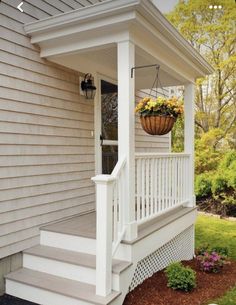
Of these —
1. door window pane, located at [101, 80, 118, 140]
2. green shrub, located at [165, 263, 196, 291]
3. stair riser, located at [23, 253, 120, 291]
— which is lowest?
green shrub, located at [165, 263, 196, 291]

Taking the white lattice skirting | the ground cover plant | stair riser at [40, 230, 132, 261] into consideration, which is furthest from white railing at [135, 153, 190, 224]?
the ground cover plant

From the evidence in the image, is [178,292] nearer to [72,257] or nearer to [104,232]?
[72,257]

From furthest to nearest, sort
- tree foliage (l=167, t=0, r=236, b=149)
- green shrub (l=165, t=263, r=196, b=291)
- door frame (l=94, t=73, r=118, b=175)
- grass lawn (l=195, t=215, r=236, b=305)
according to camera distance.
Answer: tree foliage (l=167, t=0, r=236, b=149)
grass lawn (l=195, t=215, r=236, b=305)
door frame (l=94, t=73, r=118, b=175)
green shrub (l=165, t=263, r=196, b=291)

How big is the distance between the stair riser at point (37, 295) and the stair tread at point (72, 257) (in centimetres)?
36

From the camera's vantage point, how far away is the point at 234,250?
5465 millimetres

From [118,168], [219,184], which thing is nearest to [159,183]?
[118,168]

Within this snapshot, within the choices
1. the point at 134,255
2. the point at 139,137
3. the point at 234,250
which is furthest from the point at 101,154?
the point at 234,250

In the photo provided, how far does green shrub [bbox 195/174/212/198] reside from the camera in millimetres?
8664

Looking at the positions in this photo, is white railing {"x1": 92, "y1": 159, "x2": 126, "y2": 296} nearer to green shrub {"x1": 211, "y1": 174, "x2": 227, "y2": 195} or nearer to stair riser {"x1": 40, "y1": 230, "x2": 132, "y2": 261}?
stair riser {"x1": 40, "y1": 230, "x2": 132, "y2": 261}

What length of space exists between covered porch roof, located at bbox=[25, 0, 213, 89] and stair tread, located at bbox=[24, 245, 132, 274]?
231 centimetres

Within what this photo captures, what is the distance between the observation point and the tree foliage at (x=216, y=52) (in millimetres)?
11891

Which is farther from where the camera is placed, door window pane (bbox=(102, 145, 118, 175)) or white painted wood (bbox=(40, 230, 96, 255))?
door window pane (bbox=(102, 145, 118, 175))

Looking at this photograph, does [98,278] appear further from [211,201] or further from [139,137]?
[211,201]

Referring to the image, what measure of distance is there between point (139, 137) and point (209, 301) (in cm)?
372
